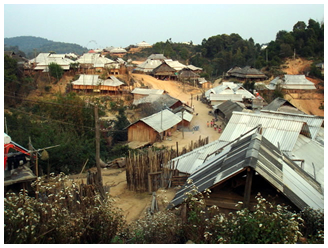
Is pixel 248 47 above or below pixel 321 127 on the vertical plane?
above

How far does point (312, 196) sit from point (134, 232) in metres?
3.47

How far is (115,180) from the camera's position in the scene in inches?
475

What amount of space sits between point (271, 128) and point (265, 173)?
729 cm

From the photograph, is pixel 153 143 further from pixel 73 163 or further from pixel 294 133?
pixel 294 133

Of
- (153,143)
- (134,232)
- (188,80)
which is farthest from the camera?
(188,80)

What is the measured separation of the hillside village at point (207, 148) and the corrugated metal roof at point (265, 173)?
0.02 metres

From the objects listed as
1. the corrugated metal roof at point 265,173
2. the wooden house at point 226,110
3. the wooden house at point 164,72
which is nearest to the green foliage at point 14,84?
the wooden house at point 226,110

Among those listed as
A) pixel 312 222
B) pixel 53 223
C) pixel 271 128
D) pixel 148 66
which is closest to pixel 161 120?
pixel 271 128

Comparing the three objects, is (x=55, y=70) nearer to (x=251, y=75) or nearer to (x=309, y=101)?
(x=251, y=75)

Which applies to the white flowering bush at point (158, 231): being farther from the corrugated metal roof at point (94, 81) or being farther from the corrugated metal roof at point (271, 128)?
the corrugated metal roof at point (94, 81)

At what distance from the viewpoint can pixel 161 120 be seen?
19703 mm

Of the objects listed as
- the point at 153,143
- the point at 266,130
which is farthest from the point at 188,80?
the point at 266,130

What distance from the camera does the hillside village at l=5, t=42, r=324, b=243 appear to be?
18.9 ft

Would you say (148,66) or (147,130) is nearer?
(147,130)
